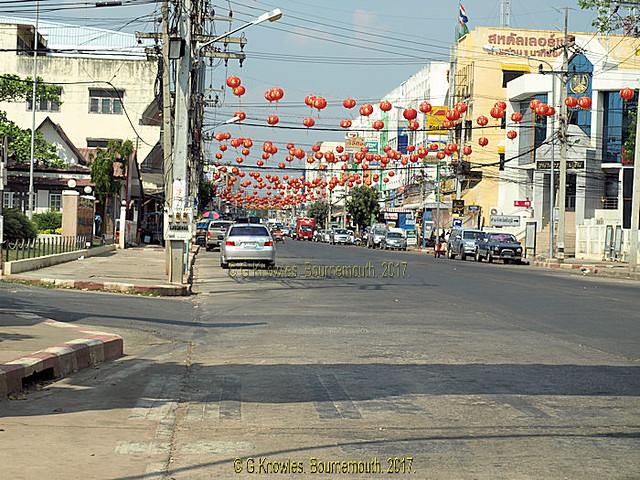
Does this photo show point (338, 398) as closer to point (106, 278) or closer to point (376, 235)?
point (106, 278)

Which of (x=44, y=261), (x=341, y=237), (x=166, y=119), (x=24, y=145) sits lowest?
(x=341, y=237)

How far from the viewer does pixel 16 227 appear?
3531 centimetres

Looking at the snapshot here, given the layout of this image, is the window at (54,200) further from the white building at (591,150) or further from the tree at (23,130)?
the white building at (591,150)

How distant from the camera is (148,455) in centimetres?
704

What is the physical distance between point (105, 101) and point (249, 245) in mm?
49404

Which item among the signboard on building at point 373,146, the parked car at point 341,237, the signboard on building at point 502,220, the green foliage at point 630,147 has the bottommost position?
the parked car at point 341,237

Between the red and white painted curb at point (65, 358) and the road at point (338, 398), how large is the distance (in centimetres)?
23

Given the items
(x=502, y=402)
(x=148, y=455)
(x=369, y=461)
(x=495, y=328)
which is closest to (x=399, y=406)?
(x=502, y=402)

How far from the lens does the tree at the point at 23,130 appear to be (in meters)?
45.4

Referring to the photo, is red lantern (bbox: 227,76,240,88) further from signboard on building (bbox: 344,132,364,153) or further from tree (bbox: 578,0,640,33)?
signboard on building (bbox: 344,132,364,153)

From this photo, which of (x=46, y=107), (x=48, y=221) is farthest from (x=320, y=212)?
(x=48, y=221)

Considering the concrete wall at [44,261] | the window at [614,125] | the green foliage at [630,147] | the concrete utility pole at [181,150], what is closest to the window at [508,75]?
the window at [614,125]

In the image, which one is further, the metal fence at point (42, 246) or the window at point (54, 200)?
the window at point (54, 200)

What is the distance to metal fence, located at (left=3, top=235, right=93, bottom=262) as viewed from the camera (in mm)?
28812
